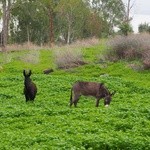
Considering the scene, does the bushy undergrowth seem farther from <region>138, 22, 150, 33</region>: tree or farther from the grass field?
<region>138, 22, 150, 33</region>: tree

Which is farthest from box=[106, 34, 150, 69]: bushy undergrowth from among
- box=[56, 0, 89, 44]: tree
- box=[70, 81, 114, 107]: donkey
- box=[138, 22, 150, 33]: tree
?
box=[138, 22, 150, 33]: tree

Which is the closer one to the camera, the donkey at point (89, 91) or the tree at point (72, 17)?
the donkey at point (89, 91)

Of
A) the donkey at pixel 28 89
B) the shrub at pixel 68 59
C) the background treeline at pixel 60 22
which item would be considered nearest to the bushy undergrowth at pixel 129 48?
the shrub at pixel 68 59

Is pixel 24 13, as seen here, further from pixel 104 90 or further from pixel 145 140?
pixel 145 140

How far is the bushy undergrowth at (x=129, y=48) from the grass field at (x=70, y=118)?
5792 mm

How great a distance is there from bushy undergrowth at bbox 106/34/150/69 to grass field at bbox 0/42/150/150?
579 centimetres

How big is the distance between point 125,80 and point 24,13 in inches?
2268

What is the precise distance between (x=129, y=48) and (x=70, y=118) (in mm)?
23824

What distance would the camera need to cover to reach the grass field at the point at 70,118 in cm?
1508

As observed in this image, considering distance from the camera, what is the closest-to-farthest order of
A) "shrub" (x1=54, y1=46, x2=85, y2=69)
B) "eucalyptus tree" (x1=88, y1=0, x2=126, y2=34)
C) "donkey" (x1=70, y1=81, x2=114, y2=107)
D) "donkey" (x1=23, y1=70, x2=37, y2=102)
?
"donkey" (x1=70, y1=81, x2=114, y2=107), "donkey" (x1=23, y1=70, x2=37, y2=102), "shrub" (x1=54, y1=46, x2=85, y2=69), "eucalyptus tree" (x1=88, y1=0, x2=126, y2=34)

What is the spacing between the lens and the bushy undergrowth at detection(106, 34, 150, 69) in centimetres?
4066

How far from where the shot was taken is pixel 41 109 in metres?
21.3

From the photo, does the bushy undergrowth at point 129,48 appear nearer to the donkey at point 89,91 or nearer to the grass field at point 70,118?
the grass field at point 70,118

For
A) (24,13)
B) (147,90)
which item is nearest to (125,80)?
(147,90)
